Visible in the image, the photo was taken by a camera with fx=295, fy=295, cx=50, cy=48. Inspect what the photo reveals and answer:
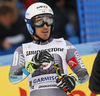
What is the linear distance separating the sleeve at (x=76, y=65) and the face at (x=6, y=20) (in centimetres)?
356

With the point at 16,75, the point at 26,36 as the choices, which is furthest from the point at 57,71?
the point at 26,36

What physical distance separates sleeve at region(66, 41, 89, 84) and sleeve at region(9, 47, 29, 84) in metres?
0.60

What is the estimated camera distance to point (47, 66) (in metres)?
3.74

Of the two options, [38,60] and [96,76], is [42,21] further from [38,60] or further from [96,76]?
[96,76]

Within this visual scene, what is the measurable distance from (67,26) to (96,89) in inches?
188

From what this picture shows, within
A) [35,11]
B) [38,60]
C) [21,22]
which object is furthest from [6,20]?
[38,60]

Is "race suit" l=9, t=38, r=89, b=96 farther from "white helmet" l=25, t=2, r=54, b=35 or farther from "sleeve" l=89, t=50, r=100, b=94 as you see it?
"sleeve" l=89, t=50, r=100, b=94

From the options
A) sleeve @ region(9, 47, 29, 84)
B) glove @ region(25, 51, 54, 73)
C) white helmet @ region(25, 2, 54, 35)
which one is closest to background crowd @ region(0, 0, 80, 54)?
white helmet @ region(25, 2, 54, 35)

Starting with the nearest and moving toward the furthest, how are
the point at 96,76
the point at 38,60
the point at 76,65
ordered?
the point at 96,76, the point at 38,60, the point at 76,65

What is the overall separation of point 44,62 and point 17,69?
37cm

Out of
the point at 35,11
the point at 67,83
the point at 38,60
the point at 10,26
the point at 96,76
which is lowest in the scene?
the point at 10,26

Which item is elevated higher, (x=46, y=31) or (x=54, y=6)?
(x=46, y=31)

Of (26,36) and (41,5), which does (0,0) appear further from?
(41,5)

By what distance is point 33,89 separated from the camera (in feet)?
12.4
